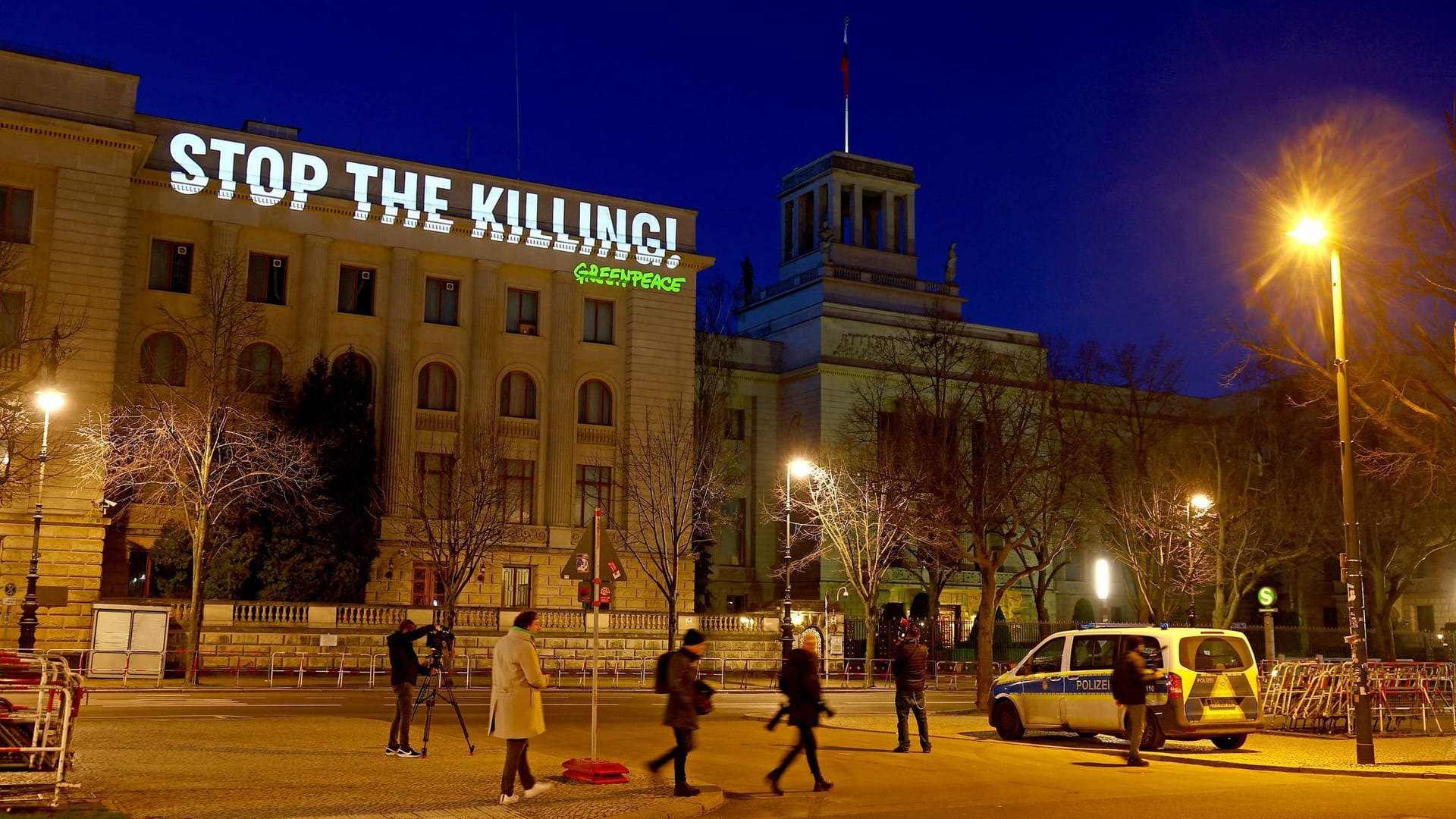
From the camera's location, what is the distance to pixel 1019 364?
6009cm

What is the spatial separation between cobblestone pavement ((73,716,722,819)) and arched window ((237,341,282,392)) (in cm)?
2797

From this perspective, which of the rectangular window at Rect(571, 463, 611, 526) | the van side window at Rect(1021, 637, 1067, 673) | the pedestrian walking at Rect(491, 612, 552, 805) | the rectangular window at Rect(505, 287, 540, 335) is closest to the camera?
the pedestrian walking at Rect(491, 612, 552, 805)

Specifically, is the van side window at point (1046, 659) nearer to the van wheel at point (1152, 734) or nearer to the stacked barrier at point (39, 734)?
the van wheel at point (1152, 734)

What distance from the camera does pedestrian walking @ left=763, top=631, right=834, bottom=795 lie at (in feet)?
46.4

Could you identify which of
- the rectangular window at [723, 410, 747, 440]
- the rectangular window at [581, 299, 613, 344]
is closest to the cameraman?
the rectangular window at [581, 299, 613, 344]

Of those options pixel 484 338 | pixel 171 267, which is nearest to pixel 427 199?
pixel 484 338

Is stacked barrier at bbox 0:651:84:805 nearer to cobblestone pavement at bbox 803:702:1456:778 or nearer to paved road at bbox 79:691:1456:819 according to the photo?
paved road at bbox 79:691:1456:819

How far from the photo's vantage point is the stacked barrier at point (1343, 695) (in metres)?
21.9

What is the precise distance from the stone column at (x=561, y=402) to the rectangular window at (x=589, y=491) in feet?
1.78

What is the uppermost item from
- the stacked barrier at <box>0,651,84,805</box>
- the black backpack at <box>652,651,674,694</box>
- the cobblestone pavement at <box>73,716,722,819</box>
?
the black backpack at <box>652,651,674,694</box>

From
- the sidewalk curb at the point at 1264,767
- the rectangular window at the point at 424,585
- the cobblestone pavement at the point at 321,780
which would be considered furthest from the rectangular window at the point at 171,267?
the sidewalk curb at the point at 1264,767

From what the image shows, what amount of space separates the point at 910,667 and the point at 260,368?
34978 mm

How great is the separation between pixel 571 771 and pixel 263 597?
30.9 metres

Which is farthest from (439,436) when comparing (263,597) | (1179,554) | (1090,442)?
(1179,554)
